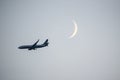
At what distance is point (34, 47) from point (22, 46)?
10288 millimetres

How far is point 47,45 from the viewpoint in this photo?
431 feet

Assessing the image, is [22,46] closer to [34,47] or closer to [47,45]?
[34,47]

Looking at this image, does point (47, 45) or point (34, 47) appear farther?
point (47, 45)

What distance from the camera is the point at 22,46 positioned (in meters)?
126

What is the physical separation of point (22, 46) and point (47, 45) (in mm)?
19559

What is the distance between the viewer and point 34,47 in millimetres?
123312

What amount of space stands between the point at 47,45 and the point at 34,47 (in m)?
12.3

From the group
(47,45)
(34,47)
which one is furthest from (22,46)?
(47,45)
